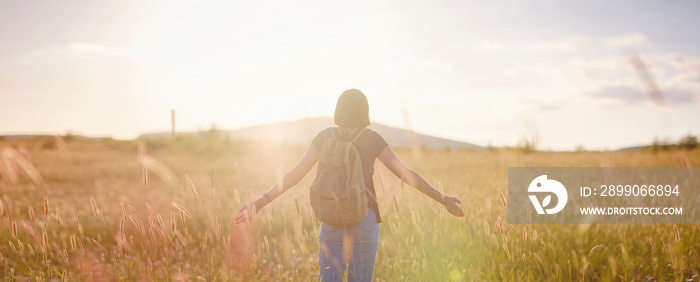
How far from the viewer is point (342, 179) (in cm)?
266

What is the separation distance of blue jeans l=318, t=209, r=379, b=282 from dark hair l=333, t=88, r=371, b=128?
68 cm

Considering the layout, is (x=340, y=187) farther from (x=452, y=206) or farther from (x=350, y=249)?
(x=452, y=206)

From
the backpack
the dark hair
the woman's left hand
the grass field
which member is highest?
the dark hair

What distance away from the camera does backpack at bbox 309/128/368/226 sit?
8.64ft

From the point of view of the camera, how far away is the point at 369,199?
9.34 ft

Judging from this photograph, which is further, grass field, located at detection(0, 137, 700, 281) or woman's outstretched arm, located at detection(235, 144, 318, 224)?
grass field, located at detection(0, 137, 700, 281)

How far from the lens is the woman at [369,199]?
Answer: 2.76m

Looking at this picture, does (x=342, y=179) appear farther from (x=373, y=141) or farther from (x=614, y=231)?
(x=614, y=231)

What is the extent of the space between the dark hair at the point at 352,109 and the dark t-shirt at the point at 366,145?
64mm

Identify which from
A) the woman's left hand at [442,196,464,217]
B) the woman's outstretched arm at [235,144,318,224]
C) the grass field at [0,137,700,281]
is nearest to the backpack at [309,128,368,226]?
the woman's outstretched arm at [235,144,318,224]

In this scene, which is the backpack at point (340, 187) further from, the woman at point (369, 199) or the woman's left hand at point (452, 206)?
the woman's left hand at point (452, 206)

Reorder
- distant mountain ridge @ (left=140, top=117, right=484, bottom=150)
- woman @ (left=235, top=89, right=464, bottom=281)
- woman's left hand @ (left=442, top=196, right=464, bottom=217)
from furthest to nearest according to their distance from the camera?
distant mountain ridge @ (left=140, top=117, right=484, bottom=150) < woman's left hand @ (left=442, top=196, right=464, bottom=217) < woman @ (left=235, top=89, right=464, bottom=281)

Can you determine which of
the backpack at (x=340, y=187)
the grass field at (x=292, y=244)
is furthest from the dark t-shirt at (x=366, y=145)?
the grass field at (x=292, y=244)

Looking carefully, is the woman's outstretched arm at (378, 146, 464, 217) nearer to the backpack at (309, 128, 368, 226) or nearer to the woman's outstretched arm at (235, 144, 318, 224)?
the backpack at (309, 128, 368, 226)
